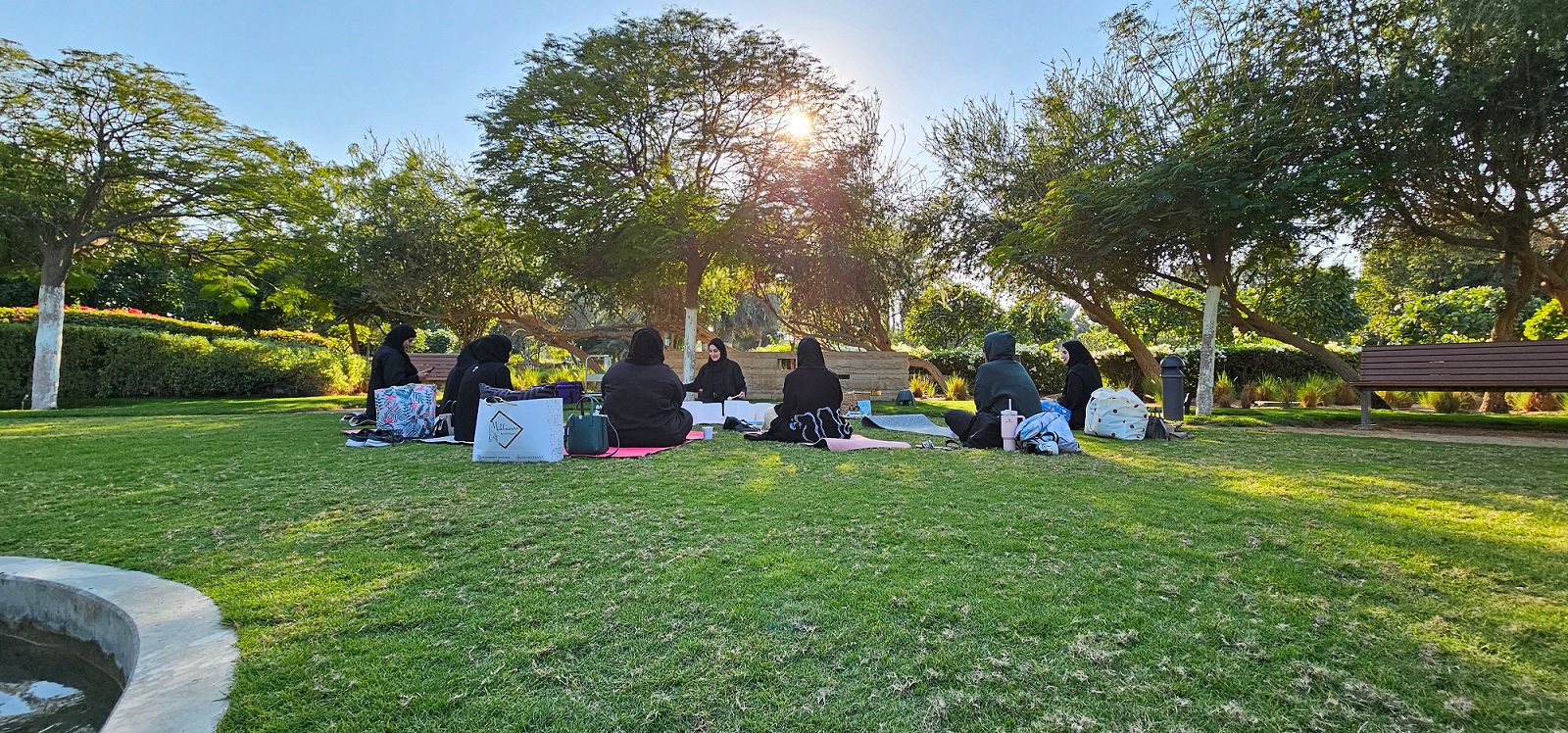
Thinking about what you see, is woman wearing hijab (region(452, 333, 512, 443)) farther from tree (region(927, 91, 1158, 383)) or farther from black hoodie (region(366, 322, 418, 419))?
tree (region(927, 91, 1158, 383))

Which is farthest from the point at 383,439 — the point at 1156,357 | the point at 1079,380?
the point at 1156,357

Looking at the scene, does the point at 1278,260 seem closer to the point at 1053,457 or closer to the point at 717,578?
the point at 1053,457

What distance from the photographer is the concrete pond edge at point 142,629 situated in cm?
162

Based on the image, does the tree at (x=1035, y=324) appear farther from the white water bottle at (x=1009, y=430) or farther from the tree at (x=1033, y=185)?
the white water bottle at (x=1009, y=430)

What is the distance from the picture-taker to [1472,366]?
9727 millimetres

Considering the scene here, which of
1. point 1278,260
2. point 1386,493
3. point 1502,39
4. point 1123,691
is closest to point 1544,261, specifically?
point 1278,260

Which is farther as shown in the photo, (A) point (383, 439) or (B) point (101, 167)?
(B) point (101, 167)

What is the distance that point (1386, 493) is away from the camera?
4.42 meters

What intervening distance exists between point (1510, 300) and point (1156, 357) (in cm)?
697

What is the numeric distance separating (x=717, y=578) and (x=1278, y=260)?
16.1m

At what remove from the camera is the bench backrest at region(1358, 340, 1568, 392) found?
356 inches

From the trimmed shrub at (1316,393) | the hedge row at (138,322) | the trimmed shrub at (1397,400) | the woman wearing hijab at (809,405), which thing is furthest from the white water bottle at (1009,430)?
the hedge row at (138,322)

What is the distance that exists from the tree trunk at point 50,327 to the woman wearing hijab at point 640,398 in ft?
43.5

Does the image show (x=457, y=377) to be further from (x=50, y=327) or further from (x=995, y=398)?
(x=50, y=327)
